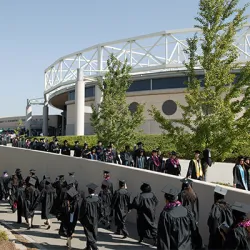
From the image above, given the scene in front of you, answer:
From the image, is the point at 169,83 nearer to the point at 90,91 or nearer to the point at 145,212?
the point at 90,91

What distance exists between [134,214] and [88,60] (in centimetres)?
2730

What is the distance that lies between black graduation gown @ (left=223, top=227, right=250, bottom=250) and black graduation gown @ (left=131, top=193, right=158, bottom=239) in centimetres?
346

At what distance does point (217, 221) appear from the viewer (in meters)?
5.59

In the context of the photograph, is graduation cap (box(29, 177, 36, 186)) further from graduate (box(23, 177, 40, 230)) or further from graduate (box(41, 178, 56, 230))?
graduate (box(41, 178, 56, 230))

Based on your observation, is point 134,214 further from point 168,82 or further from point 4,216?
point 168,82

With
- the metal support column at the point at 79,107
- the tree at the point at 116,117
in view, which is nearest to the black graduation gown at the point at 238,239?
the tree at the point at 116,117

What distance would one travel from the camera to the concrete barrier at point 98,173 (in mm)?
7312

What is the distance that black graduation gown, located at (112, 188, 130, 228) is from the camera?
8461 millimetres

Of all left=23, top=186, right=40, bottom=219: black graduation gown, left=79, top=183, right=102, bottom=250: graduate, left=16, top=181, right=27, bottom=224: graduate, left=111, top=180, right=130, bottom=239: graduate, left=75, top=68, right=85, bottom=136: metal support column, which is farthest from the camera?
left=75, top=68, right=85, bottom=136: metal support column


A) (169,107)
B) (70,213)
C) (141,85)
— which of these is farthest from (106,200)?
(141,85)

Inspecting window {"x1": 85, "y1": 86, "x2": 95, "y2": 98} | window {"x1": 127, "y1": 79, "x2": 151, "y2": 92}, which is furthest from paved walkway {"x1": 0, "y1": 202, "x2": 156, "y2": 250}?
window {"x1": 85, "y1": 86, "x2": 95, "y2": 98}

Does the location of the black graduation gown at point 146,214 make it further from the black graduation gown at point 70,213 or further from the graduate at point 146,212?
the black graduation gown at point 70,213

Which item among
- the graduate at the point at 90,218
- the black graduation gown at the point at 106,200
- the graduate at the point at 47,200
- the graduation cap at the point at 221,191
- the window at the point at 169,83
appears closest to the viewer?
the graduation cap at the point at 221,191

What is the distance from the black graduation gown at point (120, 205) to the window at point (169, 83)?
1944 cm
